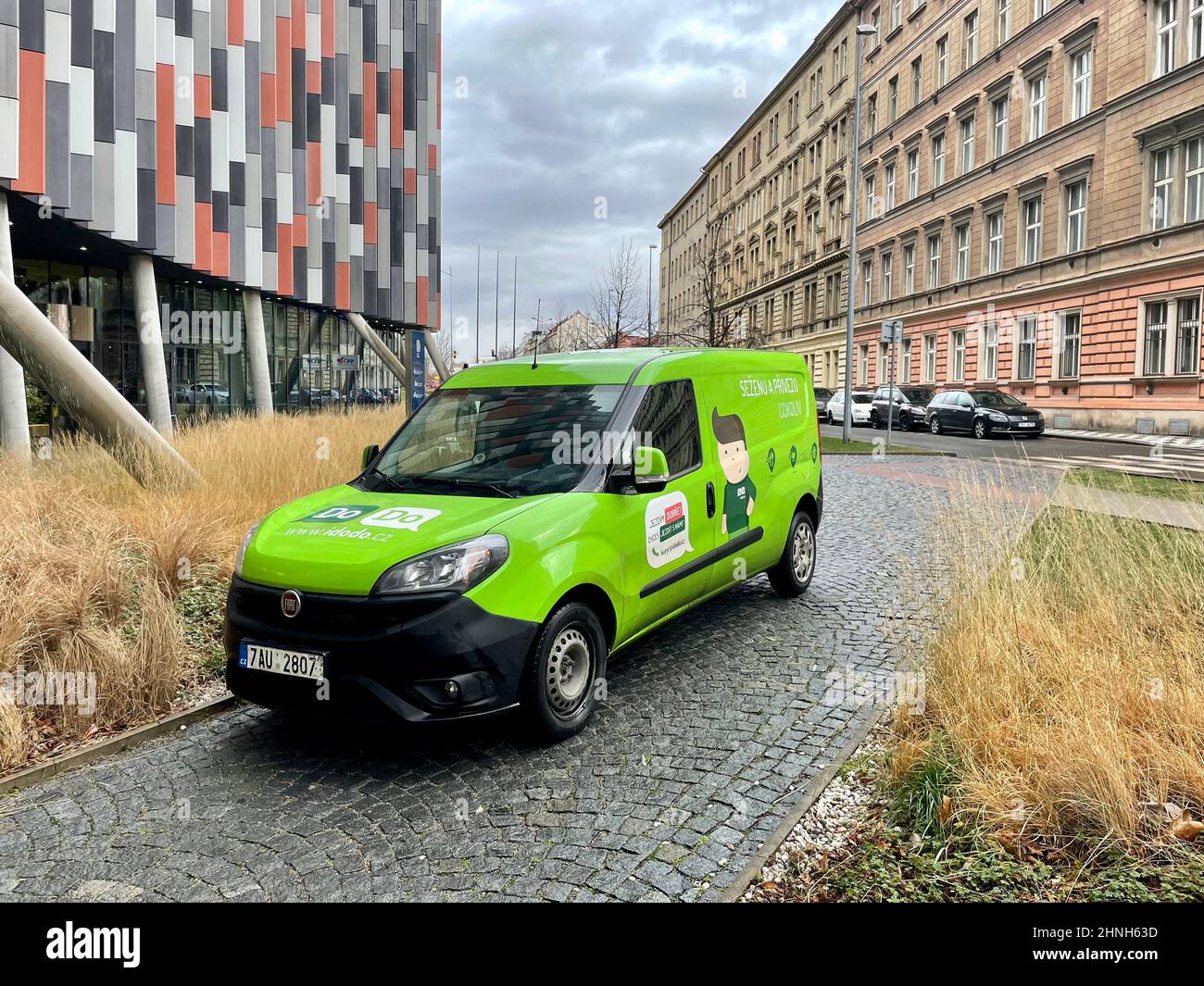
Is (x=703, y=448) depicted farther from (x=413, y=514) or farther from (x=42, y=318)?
(x=42, y=318)

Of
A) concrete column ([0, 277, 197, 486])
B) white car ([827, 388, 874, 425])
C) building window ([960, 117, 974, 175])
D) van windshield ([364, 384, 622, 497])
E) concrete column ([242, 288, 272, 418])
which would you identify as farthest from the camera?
building window ([960, 117, 974, 175])

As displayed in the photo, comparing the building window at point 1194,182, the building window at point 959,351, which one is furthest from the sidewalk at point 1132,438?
the building window at point 959,351

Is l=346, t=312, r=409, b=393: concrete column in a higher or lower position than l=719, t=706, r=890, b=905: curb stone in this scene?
higher

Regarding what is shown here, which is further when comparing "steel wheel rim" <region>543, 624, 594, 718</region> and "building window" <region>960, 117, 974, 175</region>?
"building window" <region>960, 117, 974, 175</region>

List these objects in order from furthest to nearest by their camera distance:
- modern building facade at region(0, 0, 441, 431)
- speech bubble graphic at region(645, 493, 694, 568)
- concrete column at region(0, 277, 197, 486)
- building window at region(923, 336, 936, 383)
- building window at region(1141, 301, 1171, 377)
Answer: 1. building window at region(923, 336, 936, 383)
2. building window at region(1141, 301, 1171, 377)
3. modern building facade at region(0, 0, 441, 431)
4. concrete column at region(0, 277, 197, 486)
5. speech bubble graphic at region(645, 493, 694, 568)

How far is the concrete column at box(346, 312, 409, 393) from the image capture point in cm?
3394

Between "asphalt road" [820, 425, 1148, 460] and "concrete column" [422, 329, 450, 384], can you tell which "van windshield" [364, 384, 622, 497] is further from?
"concrete column" [422, 329, 450, 384]

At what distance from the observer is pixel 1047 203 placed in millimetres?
33438

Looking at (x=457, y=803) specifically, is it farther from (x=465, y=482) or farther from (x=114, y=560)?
(x=114, y=560)

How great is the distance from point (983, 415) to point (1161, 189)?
8205 millimetres

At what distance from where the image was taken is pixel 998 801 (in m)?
3.22

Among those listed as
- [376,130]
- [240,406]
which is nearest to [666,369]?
[240,406]

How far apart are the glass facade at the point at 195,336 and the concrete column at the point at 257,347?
115 centimetres

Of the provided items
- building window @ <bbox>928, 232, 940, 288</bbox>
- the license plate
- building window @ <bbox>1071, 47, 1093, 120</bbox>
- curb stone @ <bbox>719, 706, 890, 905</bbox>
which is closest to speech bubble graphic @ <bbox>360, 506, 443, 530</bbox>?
the license plate
